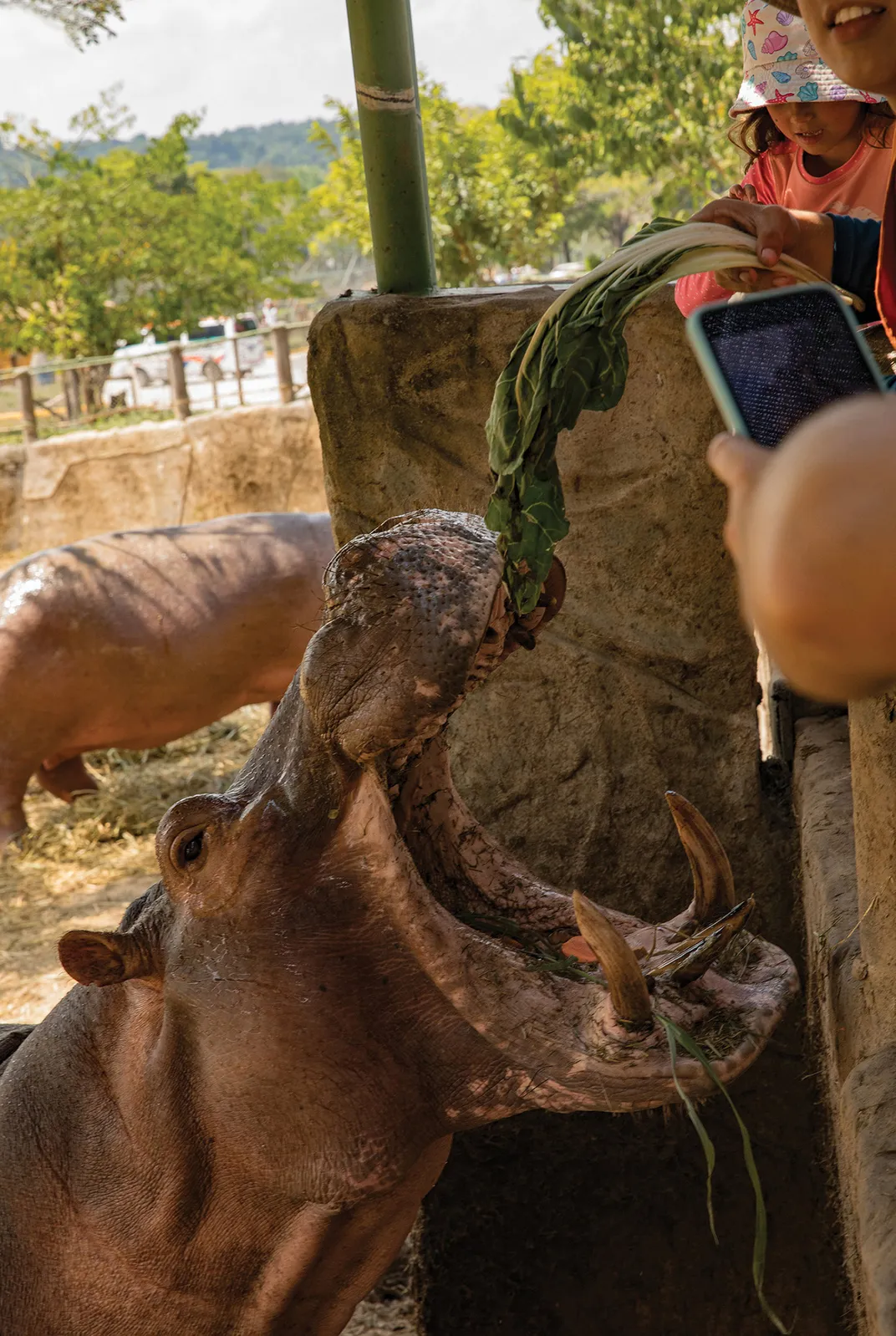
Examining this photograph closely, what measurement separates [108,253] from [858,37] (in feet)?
65.5

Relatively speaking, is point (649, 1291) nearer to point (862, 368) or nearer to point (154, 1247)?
point (154, 1247)

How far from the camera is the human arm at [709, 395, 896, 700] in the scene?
0.64 metres

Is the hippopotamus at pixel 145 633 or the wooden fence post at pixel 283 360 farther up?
the wooden fence post at pixel 283 360

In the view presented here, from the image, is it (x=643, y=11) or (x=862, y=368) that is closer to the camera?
(x=862, y=368)

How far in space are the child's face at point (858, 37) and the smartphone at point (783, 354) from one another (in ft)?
0.86

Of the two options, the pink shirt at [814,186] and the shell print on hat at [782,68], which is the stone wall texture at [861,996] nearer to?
the pink shirt at [814,186]

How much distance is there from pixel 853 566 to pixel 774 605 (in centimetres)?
4

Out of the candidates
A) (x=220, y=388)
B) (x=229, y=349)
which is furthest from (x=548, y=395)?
(x=229, y=349)

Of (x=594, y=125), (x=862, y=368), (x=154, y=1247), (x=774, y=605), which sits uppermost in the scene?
(x=594, y=125)

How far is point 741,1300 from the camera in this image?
2316 millimetres

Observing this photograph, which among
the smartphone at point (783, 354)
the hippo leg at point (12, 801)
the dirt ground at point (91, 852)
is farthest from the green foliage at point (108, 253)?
the smartphone at point (783, 354)

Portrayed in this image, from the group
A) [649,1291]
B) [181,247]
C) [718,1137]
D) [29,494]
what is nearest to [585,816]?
[718,1137]

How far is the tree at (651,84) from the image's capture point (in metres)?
10.6

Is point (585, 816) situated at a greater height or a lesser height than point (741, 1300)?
greater
